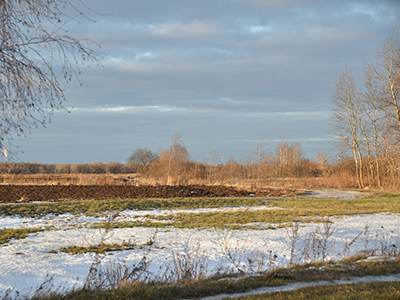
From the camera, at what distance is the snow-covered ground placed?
700 cm

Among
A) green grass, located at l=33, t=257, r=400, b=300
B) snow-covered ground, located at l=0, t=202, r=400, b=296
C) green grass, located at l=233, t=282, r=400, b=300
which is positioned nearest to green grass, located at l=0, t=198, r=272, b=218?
snow-covered ground, located at l=0, t=202, r=400, b=296

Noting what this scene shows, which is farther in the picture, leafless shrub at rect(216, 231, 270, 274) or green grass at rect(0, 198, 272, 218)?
green grass at rect(0, 198, 272, 218)

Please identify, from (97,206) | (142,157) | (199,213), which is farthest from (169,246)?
(142,157)

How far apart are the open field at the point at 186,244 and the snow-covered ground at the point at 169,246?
27 mm

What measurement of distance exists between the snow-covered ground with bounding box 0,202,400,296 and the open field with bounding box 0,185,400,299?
1.1 inches

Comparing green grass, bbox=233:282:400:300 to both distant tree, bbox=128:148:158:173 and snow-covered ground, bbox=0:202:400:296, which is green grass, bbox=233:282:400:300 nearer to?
snow-covered ground, bbox=0:202:400:296

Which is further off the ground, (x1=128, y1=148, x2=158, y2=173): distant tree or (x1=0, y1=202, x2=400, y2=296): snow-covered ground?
(x1=128, y1=148, x2=158, y2=173): distant tree

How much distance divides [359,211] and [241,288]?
41.5 ft

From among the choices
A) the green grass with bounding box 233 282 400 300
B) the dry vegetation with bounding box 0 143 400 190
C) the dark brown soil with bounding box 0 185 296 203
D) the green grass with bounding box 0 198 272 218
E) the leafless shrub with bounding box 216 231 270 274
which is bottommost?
the leafless shrub with bounding box 216 231 270 274

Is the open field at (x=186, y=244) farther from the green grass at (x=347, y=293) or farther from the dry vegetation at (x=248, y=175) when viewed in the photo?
the dry vegetation at (x=248, y=175)

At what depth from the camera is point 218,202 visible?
19.2 meters

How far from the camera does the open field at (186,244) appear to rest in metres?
6.00

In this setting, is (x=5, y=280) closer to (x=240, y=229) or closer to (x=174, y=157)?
(x=240, y=229)

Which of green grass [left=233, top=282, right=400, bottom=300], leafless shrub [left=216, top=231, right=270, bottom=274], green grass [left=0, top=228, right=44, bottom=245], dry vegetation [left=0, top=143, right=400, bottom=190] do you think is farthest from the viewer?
dry vegetation [left=0, top=143, right=400, bottom=190]
